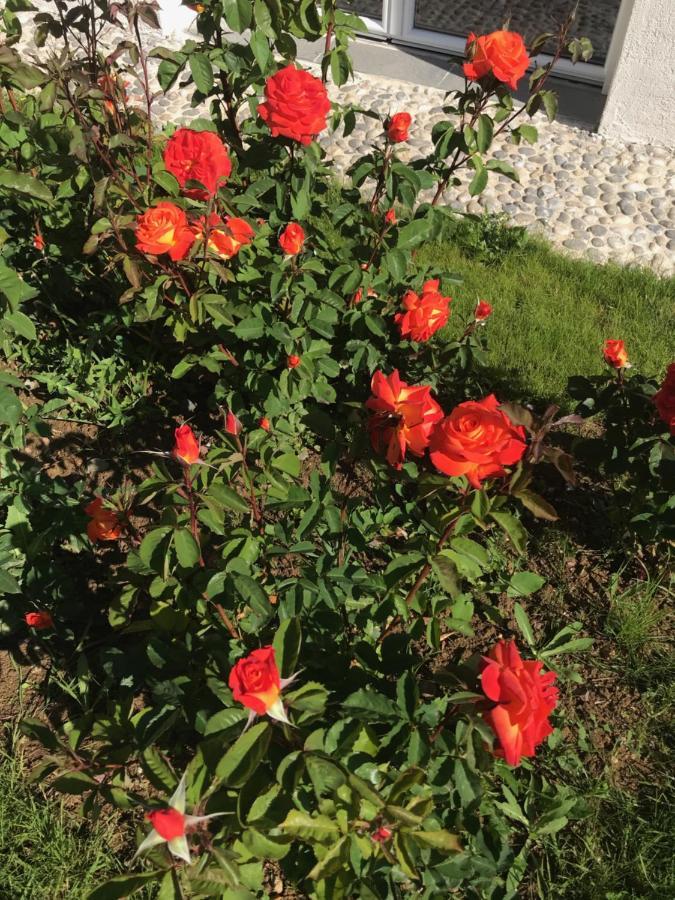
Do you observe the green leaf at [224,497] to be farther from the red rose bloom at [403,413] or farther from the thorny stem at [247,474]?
the red rose bloom at [403,413]

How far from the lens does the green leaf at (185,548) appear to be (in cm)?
139

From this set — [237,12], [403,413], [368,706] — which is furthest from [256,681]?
[237,12]

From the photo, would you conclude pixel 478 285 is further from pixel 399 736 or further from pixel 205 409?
pixel 399 736

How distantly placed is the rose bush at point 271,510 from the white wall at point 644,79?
2.55 m

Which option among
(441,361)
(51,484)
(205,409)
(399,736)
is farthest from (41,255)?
(399,736)

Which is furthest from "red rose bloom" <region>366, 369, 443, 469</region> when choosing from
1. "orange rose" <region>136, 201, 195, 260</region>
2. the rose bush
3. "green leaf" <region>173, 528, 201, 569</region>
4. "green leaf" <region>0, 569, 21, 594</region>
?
"green leaf" <region>0, 569, 21, 594</region>

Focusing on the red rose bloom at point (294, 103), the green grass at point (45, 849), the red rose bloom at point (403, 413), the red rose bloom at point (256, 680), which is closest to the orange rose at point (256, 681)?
the red rose bloom at point (256, 680)

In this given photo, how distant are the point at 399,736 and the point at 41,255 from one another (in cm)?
238

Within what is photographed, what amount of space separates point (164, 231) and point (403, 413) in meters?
0.83

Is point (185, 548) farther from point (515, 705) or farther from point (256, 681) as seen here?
point (515, 705)

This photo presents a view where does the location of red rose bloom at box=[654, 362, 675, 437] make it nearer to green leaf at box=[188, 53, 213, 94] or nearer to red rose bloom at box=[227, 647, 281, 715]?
red rose bloom at box=[227, 647, 281, 715]

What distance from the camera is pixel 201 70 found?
6.70 ft

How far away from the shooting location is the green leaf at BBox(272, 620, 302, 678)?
1.21 m

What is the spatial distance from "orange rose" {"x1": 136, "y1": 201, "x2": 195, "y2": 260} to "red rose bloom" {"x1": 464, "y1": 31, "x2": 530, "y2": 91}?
3.08ft
